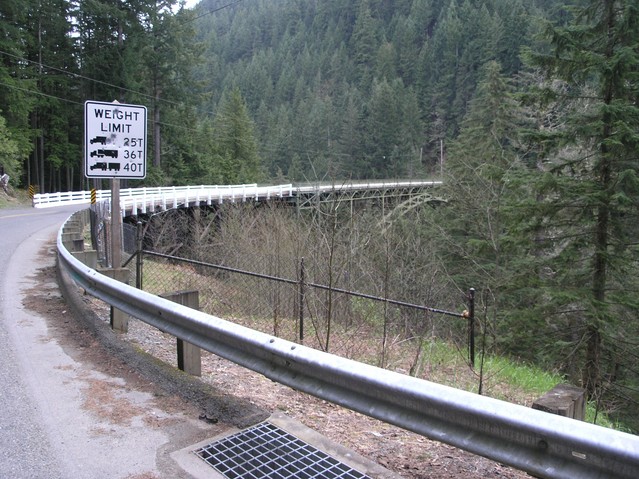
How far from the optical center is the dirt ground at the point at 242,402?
10.8 feet

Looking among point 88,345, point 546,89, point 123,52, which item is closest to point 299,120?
point 123,52

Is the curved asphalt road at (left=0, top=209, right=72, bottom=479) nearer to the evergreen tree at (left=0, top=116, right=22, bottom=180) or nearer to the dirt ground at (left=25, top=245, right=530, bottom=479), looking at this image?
the dirt ground at (left=25, top=245, right=530, bottom=479)

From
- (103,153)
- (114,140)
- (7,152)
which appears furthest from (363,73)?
(103,153)

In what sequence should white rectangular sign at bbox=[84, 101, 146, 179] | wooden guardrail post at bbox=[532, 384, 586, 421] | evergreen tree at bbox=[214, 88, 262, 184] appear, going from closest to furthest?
wooden guardrail post at bbox=[532, 384, 586, 421] → white rectangular sign at bbox=[84, 101, 146, 179] → evergreen tree at bbox=[214, 88, 262, 184]

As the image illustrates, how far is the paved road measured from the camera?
290 cm

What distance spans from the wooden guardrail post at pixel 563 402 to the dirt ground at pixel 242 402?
592 mm

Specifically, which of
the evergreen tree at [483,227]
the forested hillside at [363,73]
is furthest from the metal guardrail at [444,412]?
the forested hillside at [363,73]

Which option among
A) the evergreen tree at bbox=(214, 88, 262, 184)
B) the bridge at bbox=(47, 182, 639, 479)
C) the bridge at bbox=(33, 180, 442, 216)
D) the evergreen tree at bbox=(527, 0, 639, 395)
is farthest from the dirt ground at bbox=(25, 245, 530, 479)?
the evergreen tree at bbox=(214, 88, 262, 184)

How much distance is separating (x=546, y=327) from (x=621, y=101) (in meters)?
5.31

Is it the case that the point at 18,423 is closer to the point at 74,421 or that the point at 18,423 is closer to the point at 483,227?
the point at 74,421

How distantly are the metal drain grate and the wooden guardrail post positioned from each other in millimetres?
1044

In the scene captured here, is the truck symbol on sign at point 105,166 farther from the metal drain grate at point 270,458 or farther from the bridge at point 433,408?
the metal drain grate at point 270,458

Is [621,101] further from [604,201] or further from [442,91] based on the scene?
[442,91]

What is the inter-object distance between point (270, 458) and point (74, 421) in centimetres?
143
